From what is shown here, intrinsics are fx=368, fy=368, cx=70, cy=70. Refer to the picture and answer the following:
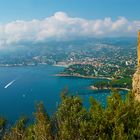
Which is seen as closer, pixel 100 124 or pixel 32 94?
pixel 100 124

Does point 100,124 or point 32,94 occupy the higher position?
point 100,124

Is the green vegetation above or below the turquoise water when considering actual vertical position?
above

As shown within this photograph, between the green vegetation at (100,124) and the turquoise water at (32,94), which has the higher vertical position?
the green vegetation at (100,124)

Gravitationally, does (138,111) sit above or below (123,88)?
above

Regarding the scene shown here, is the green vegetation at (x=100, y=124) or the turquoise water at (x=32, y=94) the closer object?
the green vegetation at (x=100, y=124)

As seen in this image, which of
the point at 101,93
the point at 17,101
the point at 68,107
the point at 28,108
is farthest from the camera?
the point at 101,93

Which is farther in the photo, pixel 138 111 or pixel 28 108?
pixel 28 108

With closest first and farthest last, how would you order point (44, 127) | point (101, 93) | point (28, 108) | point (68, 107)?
point (44, 127), point (68, 107), point (28, 108), point (101, 93)

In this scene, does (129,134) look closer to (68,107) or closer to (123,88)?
(68,107)

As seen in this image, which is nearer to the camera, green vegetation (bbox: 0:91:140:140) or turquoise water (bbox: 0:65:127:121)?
green vegetation (bbox: 0:91:140:140)

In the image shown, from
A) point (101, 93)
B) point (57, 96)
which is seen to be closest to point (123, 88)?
point (101, 93)
